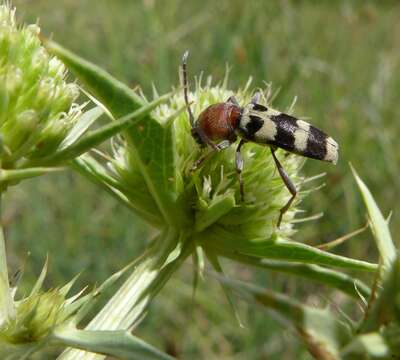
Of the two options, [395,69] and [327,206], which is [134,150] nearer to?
[327,206]

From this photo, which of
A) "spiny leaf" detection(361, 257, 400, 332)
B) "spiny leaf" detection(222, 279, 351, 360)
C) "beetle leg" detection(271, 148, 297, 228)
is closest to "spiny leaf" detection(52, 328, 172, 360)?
"spiny leaf" detection(222, 279, 351, 360)

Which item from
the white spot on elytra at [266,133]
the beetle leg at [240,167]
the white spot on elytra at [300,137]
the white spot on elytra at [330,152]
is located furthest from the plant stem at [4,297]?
the white spot on elytra at [330,152]

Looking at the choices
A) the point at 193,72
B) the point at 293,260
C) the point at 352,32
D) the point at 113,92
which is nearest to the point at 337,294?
the point at 193,72

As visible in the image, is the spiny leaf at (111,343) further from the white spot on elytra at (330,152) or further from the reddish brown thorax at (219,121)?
A: the white spot on elytra at (330,152)

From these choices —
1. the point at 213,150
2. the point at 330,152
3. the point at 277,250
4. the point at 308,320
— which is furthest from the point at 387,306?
the point at 330,152

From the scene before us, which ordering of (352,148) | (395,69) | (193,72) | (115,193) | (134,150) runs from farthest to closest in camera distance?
(395,69) < (193,72) < (352,148) < (115,193) < (134,150)

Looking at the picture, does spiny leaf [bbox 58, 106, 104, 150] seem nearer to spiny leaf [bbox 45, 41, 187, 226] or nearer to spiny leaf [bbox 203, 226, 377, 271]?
spiny leaf [bbox 45, 41, 187, 226]

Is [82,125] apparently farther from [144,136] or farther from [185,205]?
[185,205]
